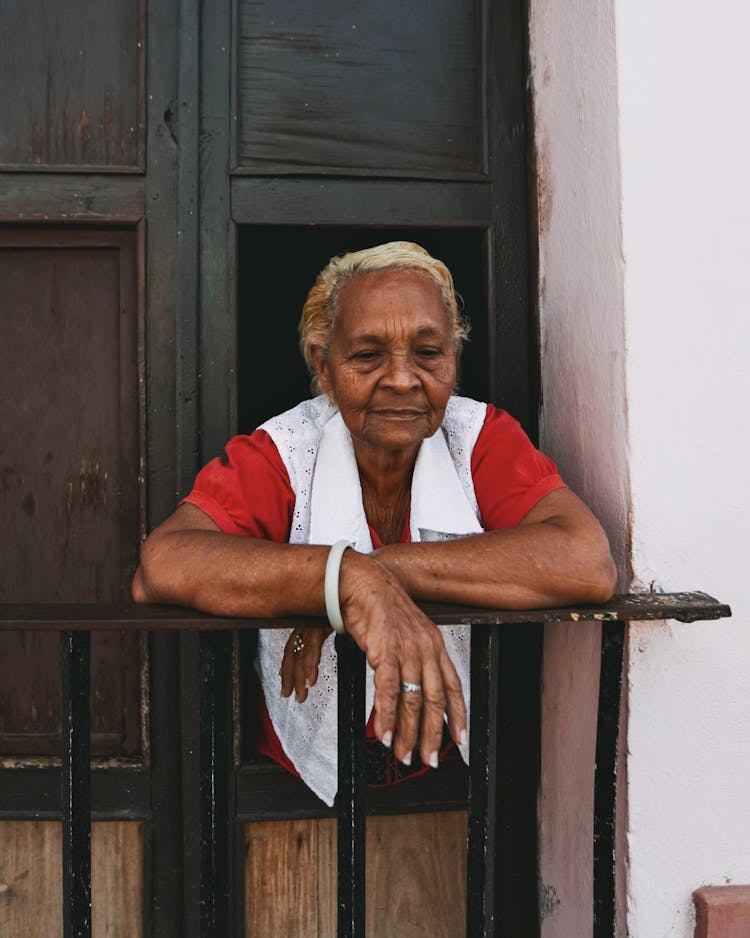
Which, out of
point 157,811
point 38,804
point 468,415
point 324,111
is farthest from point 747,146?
point 38,804

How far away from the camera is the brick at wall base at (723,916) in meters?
1.48

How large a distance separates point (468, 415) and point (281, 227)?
0.66 metres

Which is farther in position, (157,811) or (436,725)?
(157,811)

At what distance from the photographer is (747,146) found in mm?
1537

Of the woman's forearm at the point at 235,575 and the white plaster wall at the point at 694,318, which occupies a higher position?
the white plaster wall at the point at 694,318

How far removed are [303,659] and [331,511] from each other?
327mm

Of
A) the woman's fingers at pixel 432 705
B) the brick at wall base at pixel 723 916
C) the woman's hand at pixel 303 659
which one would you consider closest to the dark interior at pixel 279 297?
the woman's hand at pixel 303 659

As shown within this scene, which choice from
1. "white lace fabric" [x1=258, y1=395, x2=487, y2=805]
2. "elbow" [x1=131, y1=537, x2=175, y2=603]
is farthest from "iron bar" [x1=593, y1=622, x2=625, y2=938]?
"elbow" [x1=131, y1=537, x2=175, y2=603]

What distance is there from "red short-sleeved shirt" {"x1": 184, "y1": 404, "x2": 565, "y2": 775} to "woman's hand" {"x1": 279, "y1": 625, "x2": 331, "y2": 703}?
0.80 ft

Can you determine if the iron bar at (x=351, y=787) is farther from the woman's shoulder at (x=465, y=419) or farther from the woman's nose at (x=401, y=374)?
the woman's shoulder at (x=465, y=419)

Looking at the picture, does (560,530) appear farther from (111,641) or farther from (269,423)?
(111,641)

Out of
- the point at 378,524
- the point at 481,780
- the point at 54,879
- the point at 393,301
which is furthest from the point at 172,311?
the point at 54,879

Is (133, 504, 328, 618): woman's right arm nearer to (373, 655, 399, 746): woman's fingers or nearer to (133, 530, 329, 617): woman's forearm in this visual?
(133, 530, 329, 617): woman's forearm

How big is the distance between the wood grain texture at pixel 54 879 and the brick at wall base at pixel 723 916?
125cm
